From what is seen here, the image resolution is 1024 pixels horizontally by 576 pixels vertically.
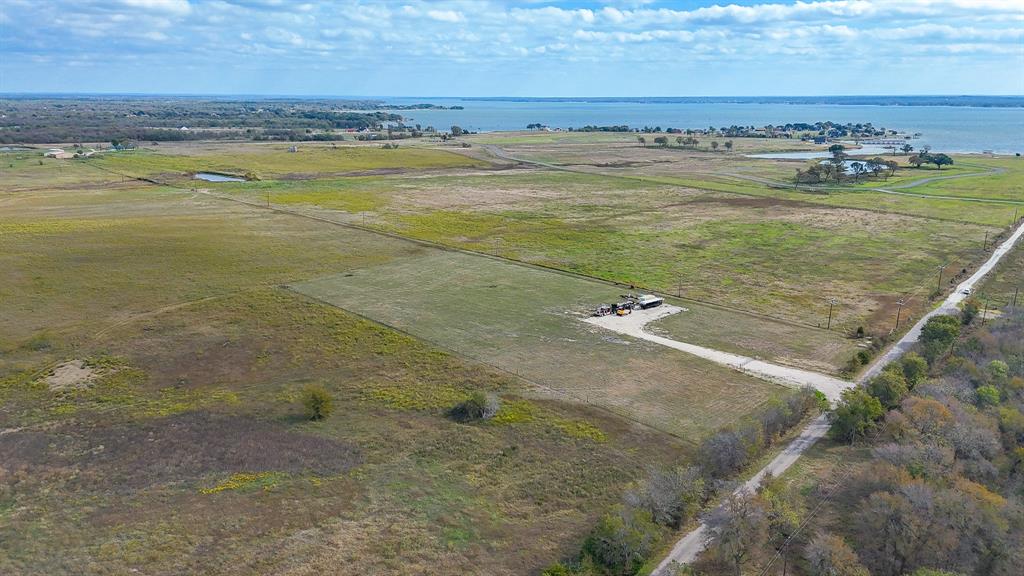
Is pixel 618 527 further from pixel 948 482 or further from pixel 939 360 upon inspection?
pixel 939 360

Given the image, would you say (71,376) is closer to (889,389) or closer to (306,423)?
(306,423)

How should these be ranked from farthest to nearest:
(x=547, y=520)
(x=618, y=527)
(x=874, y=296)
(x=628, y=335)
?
(x=874, y=296), (x=628, y=335), (x=547, y=520), (x=618, y=527)

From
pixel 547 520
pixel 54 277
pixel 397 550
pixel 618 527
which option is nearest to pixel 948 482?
pixel 618 527

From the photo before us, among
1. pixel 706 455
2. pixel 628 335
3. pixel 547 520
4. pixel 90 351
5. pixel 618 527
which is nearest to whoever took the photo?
pixel 618 527

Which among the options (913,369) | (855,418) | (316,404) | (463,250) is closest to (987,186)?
(463,250)

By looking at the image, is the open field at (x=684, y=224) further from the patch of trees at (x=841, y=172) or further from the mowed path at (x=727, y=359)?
the patch of trees at (x=841, y=172)

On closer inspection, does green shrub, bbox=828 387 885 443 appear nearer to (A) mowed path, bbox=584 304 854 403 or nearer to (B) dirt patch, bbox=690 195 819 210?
(A) mowed path, bbox=584 304 854 403
